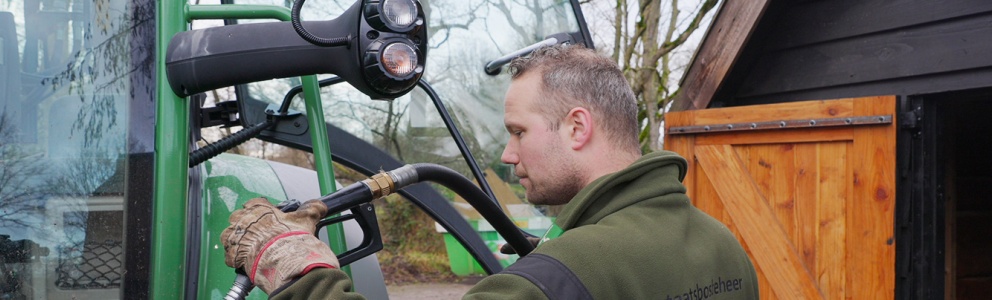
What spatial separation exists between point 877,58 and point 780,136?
629mm

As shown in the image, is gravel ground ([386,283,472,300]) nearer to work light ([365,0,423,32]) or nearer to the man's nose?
the man's nose

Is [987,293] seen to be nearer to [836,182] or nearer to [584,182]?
[836,182]

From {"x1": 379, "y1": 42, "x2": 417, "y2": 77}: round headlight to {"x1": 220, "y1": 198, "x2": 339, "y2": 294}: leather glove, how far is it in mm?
305

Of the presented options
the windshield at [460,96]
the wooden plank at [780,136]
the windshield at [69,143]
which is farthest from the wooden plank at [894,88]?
the windshield at [69,143]

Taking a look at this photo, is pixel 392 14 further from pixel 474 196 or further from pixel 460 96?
pixel 460 96

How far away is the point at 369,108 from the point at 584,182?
3.51 feet

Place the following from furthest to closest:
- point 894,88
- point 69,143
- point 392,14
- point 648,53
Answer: point 648,53
point 894,88
point 69,143
point 392,14

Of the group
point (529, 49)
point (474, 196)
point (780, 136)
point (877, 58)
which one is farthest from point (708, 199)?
point (474, 196)

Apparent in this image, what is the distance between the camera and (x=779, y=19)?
4.98 meters

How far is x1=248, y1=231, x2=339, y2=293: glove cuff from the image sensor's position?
4.51ft

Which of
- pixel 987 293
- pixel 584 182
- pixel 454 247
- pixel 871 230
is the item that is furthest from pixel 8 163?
pixel 454 247

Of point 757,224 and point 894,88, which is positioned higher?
point 894,88

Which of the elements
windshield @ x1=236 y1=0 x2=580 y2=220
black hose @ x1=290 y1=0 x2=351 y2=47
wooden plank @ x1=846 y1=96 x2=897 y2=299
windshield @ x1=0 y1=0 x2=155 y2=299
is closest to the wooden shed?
wooden plank @ x1=846 y1=96 x2=897 y2=299

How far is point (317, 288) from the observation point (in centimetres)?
134
